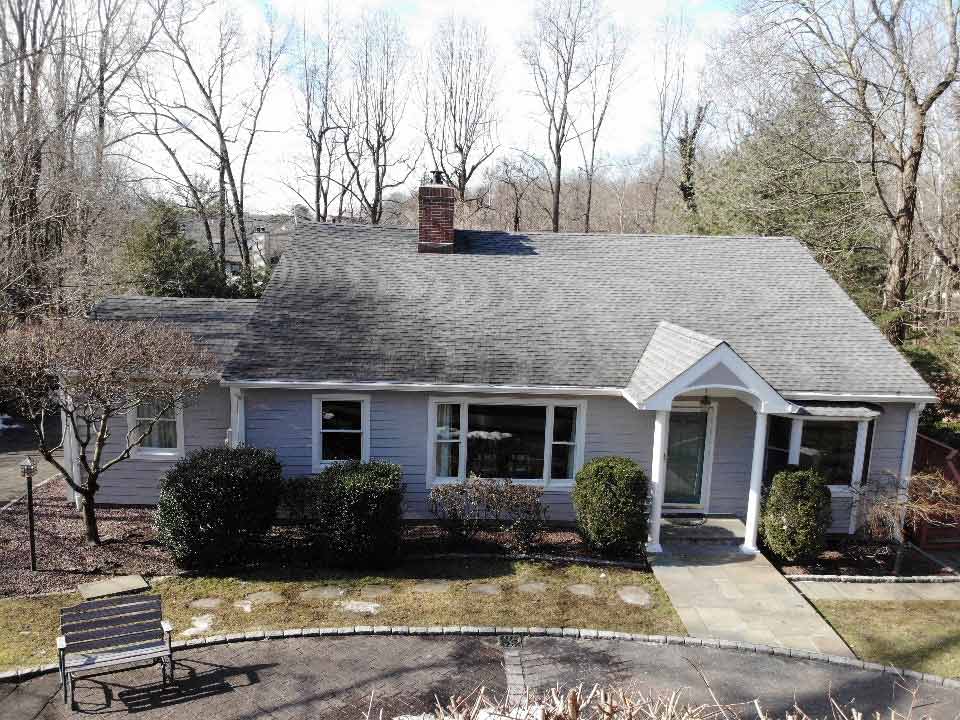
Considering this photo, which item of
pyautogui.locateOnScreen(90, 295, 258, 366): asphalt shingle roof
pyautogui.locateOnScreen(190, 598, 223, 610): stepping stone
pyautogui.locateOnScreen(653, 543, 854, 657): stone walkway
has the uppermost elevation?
pyautogui.locateOnScreen(90, 295, 258, 366): asphalt shingle roof

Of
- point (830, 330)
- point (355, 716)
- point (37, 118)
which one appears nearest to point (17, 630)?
point (355, 716)

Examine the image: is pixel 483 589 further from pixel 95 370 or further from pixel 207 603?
pixel 95 370

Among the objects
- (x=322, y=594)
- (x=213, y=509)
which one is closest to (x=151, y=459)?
(x=213, y=509)

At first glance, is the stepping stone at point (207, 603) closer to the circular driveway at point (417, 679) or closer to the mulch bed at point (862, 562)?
the circular driveway at point (417, 679)

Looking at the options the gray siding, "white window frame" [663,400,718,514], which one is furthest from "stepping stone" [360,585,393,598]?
"white window frame" [663,400,718,514]

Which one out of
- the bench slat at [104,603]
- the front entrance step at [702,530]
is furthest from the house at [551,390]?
the bench slat at [104,603]

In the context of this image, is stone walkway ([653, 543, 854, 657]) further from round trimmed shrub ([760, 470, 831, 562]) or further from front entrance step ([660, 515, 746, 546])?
round trimmed shrub ([760, 470, 831, 562])
